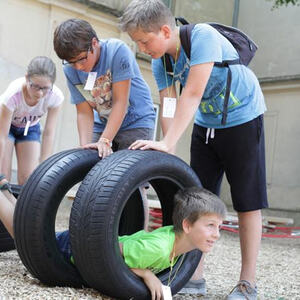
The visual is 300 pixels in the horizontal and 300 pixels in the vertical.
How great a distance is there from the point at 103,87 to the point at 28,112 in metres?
1.12

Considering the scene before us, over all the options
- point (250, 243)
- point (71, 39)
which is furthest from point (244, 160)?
point (71, 39)

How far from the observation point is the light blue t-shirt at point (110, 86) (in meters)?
3.20

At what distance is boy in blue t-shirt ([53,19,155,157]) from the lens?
116 inches

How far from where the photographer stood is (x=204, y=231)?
2672 mm

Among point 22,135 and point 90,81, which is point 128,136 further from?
point 22,135

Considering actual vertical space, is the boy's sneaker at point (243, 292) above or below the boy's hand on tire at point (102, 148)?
below

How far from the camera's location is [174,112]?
2912mm

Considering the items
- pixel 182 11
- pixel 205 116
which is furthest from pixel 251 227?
pixel 182 11

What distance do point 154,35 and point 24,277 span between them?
1.53 m

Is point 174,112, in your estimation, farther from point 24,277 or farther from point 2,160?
point 2,160

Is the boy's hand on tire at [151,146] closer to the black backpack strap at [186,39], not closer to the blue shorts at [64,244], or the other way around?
the black backpack strap at [186,39]

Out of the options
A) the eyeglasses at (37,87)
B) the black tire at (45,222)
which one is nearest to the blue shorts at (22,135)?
the eyeglasses at (37,87)

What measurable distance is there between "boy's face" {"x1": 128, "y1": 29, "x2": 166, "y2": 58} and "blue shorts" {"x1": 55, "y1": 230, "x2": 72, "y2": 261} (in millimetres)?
1161

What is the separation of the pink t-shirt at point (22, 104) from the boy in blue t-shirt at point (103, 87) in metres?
0.69
